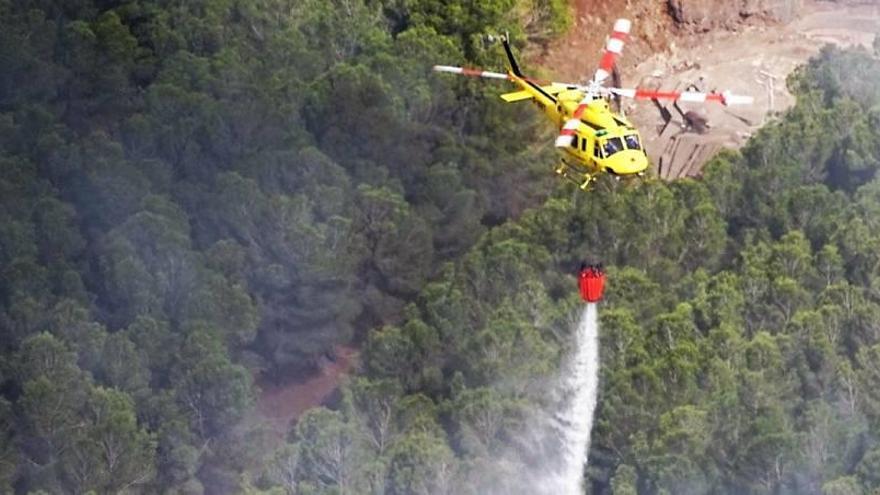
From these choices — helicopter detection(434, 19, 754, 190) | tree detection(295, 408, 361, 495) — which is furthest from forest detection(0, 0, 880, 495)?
helicopter detection(434, 19, 754, 190)

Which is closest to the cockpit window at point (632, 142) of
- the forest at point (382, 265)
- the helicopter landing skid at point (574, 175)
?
the helicopter landing skid at point (574, 175)

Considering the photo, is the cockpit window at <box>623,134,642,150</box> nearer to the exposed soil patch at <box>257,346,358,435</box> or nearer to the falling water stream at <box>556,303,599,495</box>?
the falling water stream at <box>556,303,599,495</box>

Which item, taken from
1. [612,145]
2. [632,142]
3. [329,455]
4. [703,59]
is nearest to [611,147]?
[612,145]

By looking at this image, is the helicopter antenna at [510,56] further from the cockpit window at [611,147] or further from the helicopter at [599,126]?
the cockpit window at [611,147]

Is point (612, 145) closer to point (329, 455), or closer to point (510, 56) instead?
point (510, 56)

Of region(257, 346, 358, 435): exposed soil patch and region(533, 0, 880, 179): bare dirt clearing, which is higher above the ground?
region(533, 0, 880, 179): bare dirt clearing

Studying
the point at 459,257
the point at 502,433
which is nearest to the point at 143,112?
the point at 459,257

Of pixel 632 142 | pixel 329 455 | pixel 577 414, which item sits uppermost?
pixel 632 142
